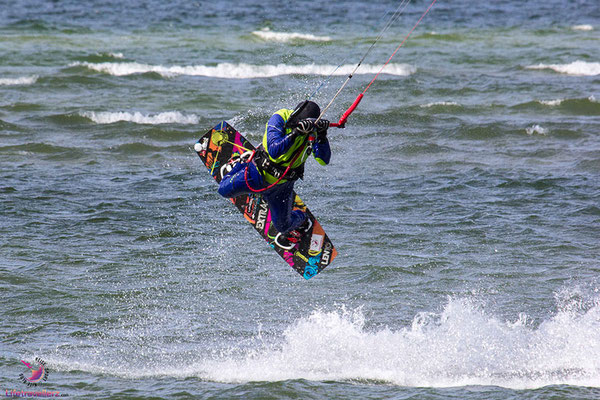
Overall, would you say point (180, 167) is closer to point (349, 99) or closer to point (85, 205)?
point (85, 205)

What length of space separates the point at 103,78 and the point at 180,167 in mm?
9896

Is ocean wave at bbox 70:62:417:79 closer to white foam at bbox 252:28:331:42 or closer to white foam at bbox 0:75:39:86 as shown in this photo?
white foam at bbox 0:75:39:86

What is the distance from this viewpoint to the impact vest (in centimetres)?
806

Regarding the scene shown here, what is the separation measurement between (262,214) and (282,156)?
238 centimetres

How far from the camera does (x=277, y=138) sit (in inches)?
318

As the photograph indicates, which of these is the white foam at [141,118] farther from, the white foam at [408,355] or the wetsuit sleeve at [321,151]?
the wetsuit sleeve at [321,151]

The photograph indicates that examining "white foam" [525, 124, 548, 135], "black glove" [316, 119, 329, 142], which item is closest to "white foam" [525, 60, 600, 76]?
"white foam" [525, 124, 548, 135]

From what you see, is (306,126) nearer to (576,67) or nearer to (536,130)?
(536,130)

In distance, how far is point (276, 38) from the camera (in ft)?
106

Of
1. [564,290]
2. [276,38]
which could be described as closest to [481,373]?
[564,290]
